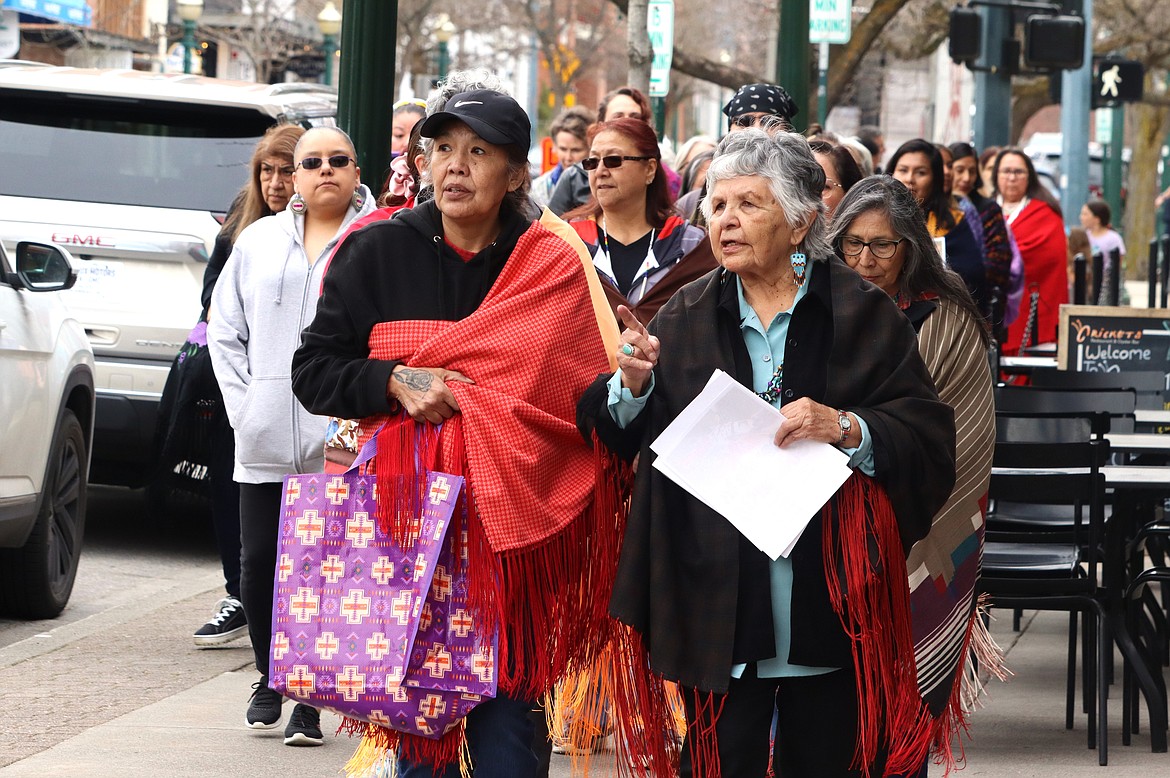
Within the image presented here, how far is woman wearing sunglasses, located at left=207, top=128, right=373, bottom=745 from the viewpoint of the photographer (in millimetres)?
5914

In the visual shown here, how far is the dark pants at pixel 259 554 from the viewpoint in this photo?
5.85 metres

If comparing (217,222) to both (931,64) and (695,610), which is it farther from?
(931,64)

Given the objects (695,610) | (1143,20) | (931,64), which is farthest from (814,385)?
(931,64)

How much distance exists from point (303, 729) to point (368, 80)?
2.41 m

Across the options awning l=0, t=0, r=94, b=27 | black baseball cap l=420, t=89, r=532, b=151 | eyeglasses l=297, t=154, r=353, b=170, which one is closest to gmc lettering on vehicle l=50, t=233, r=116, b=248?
eyeglasses l=297, t=154, r=353, b=170

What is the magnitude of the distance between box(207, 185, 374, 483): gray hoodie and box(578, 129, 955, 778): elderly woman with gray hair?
2089 mm

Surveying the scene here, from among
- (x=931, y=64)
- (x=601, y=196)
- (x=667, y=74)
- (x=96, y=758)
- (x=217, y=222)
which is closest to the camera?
(x=96, y=758)

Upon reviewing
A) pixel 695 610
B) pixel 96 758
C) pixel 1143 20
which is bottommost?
pixel 96 758

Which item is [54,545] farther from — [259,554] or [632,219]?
[632,219]

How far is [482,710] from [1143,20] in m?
30.8

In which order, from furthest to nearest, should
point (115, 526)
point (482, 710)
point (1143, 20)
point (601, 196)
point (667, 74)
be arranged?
point (1143, 20), point (667, 74), point (115, 526), point (601, 196), point (482, 710)

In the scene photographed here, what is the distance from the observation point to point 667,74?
1881 cm

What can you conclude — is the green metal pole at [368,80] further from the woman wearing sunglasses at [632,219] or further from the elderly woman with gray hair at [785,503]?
the elderly woman with gray hair at [785,503]

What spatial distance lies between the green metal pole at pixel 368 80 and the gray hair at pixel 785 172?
10.3 feet
